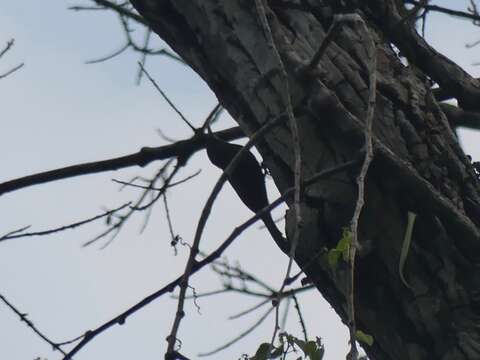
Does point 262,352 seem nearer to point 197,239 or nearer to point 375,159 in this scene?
point 197,239

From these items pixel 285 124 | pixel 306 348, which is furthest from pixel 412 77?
pixel 306 348

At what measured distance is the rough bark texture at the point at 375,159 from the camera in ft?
4.75

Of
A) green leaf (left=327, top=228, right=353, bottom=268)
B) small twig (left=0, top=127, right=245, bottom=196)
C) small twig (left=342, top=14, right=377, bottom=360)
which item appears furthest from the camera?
small twig (left=0, top=127, right=245, bottom=196)

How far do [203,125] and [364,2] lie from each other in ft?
1.96

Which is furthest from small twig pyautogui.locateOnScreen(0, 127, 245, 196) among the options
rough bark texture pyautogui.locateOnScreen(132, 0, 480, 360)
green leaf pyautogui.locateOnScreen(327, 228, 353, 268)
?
green leaf pyautogui.locateOnScreen(327, 228, 353, 268)

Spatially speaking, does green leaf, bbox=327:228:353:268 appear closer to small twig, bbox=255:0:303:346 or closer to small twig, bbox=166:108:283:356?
small twig, bbox=255:0:303:346

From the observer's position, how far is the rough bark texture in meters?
1.45

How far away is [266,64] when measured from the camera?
159 cm

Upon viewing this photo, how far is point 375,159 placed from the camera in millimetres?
1471

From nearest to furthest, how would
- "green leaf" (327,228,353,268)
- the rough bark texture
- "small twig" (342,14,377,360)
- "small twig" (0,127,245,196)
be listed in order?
1. "small twig" (342,14,377,360)
2. "green leaf" (327,228,353,268)
3. the rough bark texture
4. "small twig" (0,127,245,196)

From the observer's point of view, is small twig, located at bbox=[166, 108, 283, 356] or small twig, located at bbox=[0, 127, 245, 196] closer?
small twig, located at bbox=[166, 108, 283, 356]

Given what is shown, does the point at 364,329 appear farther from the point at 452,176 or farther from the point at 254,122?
the point at 254,122

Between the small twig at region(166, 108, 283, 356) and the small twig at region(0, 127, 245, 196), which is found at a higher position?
the small twig at region(0, 127, 245, 196)

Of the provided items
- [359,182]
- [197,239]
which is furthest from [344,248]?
[197,239]
